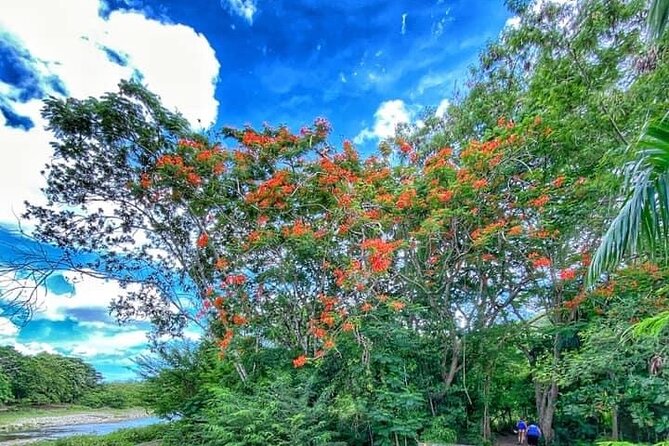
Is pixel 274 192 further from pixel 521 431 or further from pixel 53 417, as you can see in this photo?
pixel 53 417

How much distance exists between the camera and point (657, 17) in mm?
2180

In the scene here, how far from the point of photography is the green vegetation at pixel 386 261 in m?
5.89

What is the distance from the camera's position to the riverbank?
16672mm

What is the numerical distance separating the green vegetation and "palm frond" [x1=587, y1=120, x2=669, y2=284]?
9.84 ft

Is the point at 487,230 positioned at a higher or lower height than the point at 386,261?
higher

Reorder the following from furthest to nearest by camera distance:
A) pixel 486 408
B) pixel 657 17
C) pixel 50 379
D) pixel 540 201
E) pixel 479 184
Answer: pixel 50 379
pixel 486 408
pixel 479 184
pixel 540 201
pixel 657 17

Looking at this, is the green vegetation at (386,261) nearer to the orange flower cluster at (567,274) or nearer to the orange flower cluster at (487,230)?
the orange flower cluster at (487,230)

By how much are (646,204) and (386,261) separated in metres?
4.18

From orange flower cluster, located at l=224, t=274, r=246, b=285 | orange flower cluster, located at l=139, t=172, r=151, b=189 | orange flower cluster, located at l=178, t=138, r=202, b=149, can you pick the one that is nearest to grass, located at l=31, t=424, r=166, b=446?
orange flower cluster, located at l=224, t=274, r=246, b=285

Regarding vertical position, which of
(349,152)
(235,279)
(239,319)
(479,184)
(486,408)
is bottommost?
(486,408)

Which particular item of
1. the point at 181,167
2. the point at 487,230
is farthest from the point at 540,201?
the point at 181,167

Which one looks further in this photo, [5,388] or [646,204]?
[5,388]

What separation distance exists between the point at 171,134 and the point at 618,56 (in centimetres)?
743

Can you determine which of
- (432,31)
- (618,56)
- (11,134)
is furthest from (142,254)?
(618,56)
